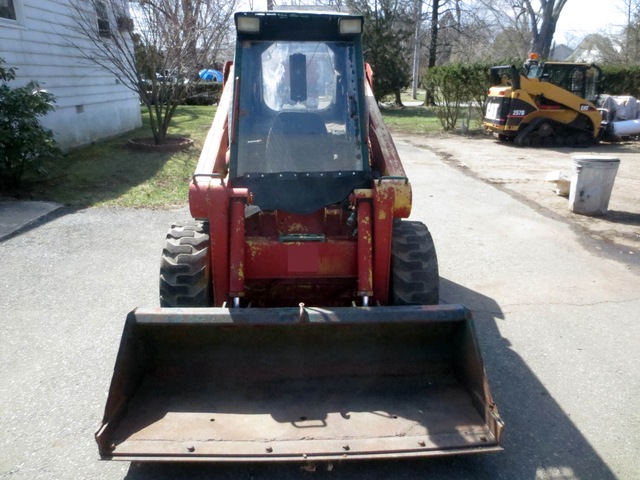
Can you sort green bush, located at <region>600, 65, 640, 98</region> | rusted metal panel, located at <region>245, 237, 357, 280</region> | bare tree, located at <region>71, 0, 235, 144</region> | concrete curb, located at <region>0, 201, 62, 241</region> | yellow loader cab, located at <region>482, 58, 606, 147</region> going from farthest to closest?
1. green bush, located at <region>600, 65, 640, 98</region>
2. yellow loader cab, located at <region>482, 58, 606, 147</region>
3. bare tree, located at <region>71, 0, 235, 144</region>
4. concrete curb, located at <region>0, 201, 62, 241</region>
5. rusted metal panel, located at <region>245, 237, 357, 280</region>

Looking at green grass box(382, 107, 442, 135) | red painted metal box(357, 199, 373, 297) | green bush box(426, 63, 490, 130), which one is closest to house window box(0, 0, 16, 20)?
red painted metal box(357, 199, 373, 297)

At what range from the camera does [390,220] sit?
12.2 ft

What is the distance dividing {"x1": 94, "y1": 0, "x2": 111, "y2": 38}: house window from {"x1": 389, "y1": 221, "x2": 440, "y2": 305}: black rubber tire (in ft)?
40.3

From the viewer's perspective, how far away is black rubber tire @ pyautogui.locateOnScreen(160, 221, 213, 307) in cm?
368

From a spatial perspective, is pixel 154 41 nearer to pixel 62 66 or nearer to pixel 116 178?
pixel 62 66

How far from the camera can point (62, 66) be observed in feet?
41.0

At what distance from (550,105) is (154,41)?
1067 cm

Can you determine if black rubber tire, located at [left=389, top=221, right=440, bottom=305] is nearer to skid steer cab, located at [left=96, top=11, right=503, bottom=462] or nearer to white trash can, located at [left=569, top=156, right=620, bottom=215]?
skid steer cab, located at [left=96, top=11, right=503, bottom=462]

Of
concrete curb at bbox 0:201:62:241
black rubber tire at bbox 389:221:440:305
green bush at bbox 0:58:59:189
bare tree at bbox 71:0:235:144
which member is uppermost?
bare tree at bbox 71:0:235:144

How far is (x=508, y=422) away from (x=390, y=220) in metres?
1.48

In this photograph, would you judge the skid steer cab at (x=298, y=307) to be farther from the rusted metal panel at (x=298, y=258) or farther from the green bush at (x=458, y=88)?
the green bush at (x=458, y=88)

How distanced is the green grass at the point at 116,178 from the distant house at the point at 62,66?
59 cm

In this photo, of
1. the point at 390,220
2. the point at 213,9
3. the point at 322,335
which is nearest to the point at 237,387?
the point at 322,335

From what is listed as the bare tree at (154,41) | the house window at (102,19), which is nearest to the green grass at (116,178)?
the bare tree at (154,41)
